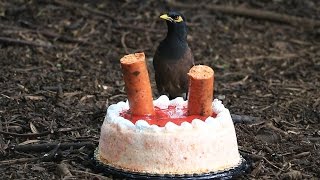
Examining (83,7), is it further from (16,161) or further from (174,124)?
A: (174,124)

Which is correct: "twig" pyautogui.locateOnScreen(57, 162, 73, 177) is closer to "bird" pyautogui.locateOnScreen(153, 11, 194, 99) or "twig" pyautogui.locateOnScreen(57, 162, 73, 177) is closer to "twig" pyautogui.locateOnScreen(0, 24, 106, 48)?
"bird" pyautogui.locateOnScreen(153, 11, 194, 99)

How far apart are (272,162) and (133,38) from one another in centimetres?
436

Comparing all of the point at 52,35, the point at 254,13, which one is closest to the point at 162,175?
the point at 52,35

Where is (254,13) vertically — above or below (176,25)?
below

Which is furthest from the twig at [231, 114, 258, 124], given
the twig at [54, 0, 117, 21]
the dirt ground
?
the twig at [54, 0, 117, 21]

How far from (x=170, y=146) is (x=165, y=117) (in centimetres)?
35

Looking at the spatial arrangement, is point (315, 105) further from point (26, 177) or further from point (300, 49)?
point (26, 177)

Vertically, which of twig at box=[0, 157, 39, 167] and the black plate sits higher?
the black plate

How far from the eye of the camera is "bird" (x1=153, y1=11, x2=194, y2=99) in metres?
6.52

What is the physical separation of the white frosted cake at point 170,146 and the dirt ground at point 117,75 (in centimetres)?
22

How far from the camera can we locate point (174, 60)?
21.4ft

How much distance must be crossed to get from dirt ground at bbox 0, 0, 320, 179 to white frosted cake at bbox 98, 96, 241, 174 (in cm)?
22

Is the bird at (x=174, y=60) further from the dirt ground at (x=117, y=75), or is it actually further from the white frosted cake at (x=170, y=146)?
the white frosted cake at (x=170, y=146)

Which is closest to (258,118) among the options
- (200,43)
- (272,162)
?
(272,162)
